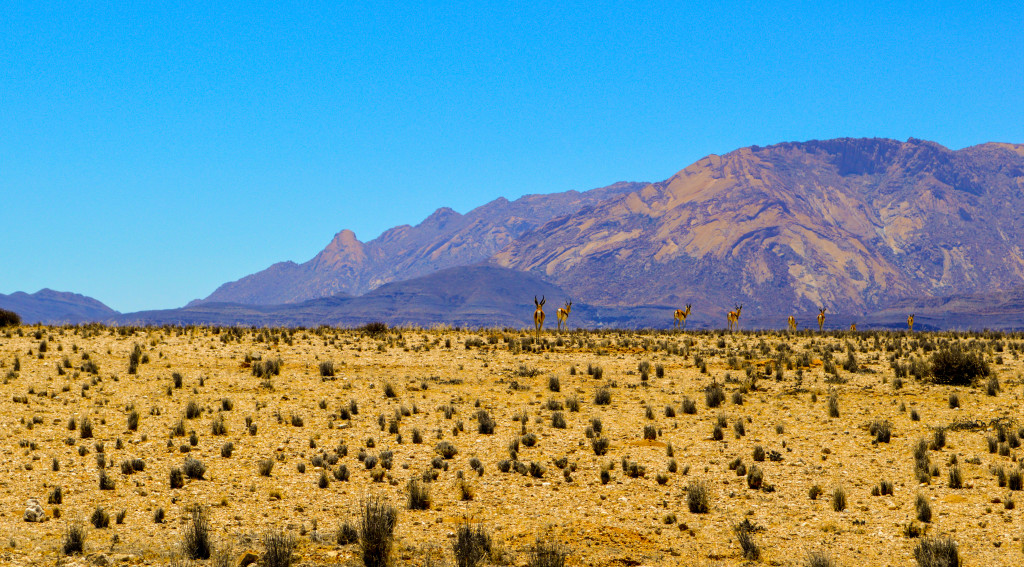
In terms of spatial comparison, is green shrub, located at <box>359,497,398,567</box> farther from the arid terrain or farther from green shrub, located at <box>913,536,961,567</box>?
green shrub, located at <box>913,536,961,567</box>

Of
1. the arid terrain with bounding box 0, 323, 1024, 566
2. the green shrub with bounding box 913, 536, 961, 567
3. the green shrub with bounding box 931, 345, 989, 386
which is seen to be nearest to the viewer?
the green shrub with bounding box 913, 536, 961, 567

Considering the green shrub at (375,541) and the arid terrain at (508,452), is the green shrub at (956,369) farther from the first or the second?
the green shrub at (375,541)

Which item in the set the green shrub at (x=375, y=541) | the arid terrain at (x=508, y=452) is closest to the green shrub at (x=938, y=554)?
the arid terrain at (x=508, y=452)

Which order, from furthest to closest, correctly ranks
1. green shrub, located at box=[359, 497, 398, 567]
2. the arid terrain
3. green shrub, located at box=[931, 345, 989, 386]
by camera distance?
green shrub, located at box=[931, 345, 989, 386]
the arid terrain
green shrub, located at box=[359, 497, 398, 567]

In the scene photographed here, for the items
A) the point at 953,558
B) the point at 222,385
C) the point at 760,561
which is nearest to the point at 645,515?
the point at 760,561

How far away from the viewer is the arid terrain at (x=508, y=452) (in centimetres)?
1455

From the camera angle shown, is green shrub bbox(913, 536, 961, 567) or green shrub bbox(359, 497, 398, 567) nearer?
green shrub bbox(913, 536, 961, 567)

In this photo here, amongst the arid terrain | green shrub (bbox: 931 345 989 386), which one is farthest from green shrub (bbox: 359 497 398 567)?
green shrub (bbox: 931 345 989 386)

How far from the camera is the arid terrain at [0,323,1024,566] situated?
14.5 metres

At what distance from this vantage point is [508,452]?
69.0 ft

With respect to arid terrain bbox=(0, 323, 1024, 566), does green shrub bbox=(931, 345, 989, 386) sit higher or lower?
higher

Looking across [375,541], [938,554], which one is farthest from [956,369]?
[375,541]

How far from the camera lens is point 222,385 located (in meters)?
29.4

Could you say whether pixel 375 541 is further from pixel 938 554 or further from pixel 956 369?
pixel 956 369
